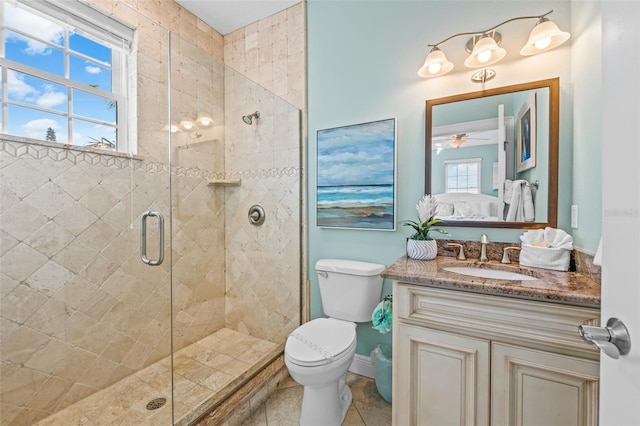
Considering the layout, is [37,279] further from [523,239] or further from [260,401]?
[523,239]

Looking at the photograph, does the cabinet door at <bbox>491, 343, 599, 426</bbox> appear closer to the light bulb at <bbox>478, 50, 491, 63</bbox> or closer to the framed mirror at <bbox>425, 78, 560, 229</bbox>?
the framed mirror at <bbox>425, 78, 560, 229</bbox>

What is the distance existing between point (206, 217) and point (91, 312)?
3.05 ft

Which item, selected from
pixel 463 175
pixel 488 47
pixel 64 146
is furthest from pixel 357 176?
pixel 64 146

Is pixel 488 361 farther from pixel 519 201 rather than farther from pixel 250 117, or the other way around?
pixel 250 117

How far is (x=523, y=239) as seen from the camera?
1.40 meters

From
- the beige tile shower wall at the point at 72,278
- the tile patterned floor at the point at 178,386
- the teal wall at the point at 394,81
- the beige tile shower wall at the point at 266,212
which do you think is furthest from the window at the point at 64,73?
the tile patterned floor at the point at 178,386

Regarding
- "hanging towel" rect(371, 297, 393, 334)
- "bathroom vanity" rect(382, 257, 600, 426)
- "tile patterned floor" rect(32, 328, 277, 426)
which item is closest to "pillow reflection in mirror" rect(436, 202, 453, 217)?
"bathroom vanity" rect(382, 257, 600, 426)

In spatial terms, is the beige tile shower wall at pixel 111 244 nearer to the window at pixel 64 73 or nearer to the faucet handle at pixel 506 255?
the window at pixel 64 73

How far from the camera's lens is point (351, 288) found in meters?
1.73

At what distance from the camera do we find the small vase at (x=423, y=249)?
1.52 meters

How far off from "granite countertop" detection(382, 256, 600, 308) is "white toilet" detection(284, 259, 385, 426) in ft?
1.40

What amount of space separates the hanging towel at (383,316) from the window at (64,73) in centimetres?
189

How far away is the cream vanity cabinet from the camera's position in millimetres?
936

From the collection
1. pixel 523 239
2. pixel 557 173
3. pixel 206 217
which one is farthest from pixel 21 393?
pixel 557 173
